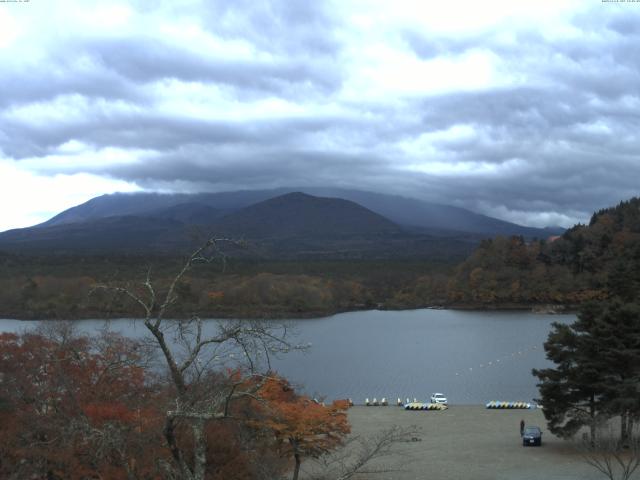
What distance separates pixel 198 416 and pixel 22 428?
26.7 ft

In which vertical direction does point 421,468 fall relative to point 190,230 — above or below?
below

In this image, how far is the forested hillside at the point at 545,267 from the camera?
7906 cm

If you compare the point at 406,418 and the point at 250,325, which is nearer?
the point at 250,325

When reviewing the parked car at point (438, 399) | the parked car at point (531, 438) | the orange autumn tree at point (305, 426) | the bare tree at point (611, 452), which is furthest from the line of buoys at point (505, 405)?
the orange autumn tree at point (305, 426)

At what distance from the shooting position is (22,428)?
37.3 ft

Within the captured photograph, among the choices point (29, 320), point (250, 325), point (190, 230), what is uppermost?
point (190, 230)

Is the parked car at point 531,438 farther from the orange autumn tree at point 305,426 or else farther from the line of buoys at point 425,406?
the line of buoys at point 425,406

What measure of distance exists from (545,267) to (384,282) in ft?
72.5

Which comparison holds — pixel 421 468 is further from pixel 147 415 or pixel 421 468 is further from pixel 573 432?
pixel 147 415

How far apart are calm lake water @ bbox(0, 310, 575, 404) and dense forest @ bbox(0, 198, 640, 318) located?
972 centimetres

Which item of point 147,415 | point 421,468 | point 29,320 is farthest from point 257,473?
point 29,320

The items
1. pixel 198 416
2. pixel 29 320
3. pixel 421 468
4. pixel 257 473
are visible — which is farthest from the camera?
pixel 29 320

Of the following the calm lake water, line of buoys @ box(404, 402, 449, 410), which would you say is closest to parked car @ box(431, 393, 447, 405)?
line of buoys @ box(404, 402, 449, 410)

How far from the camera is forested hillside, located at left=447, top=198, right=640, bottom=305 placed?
7906 cm
